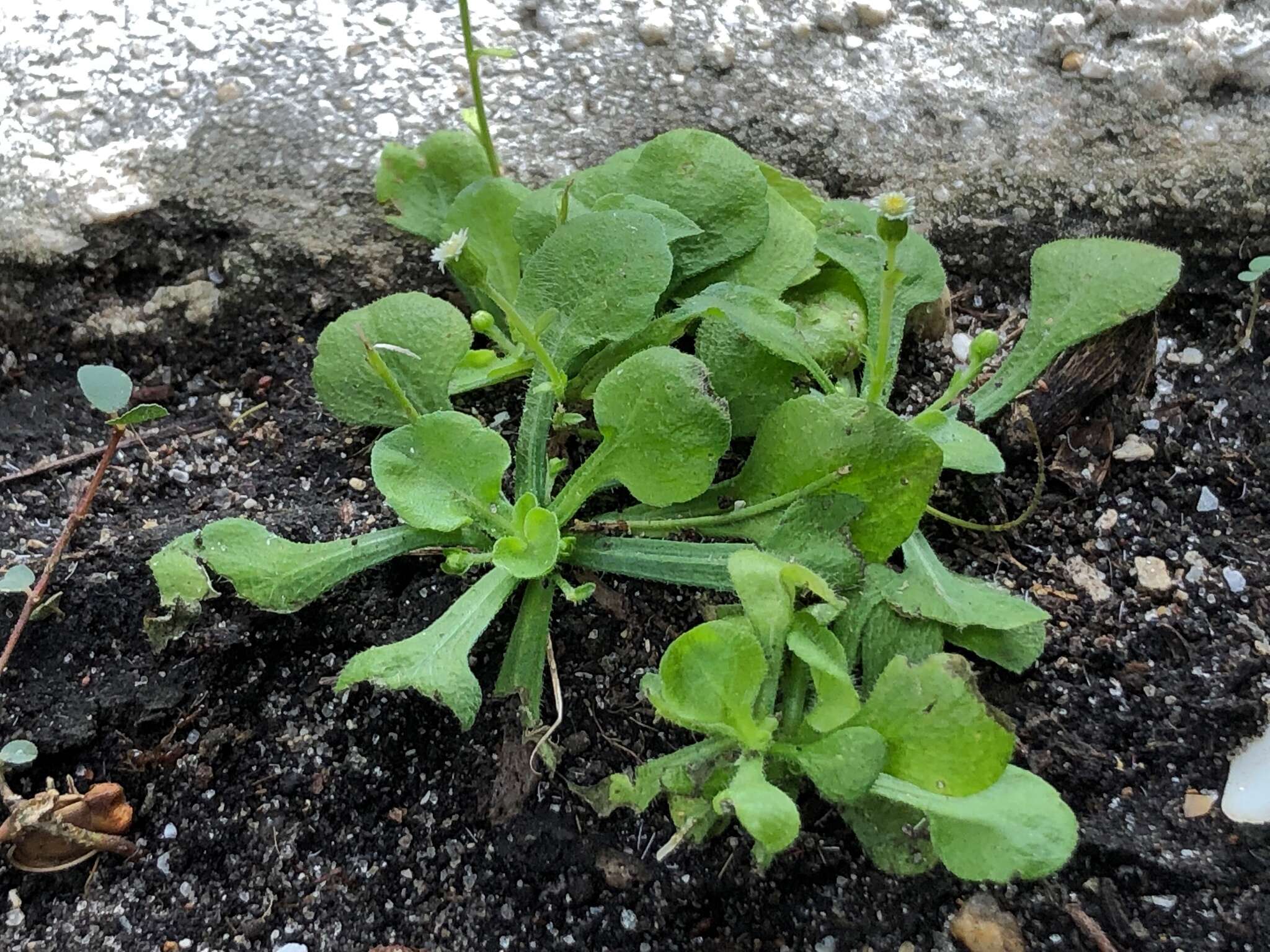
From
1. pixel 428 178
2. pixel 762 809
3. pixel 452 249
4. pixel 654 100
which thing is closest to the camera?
pixel 762 809

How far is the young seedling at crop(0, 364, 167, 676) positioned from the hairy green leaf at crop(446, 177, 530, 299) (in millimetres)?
375

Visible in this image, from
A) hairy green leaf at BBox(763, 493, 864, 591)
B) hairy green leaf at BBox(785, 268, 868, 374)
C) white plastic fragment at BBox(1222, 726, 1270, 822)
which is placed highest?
hairy green leaf at BBox(785, 268, 868, 374)

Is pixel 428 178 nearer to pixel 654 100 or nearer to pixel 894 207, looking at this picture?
pixel 654 100

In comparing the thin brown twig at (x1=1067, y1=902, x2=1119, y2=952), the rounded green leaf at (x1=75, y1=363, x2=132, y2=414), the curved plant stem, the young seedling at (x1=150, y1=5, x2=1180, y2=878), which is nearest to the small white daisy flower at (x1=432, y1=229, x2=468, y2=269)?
the young seedling at (x1=150, y1=5, x2=1180, y2=878)

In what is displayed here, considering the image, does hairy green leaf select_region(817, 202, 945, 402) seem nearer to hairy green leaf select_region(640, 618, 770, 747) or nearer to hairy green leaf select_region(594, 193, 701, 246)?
hairy green leaf select_region(594, 193, 701, 246)

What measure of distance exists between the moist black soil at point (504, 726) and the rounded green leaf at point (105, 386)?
0.11m

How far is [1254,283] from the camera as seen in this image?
1.20 meters

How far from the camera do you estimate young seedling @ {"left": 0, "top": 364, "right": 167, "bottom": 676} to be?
0.99m

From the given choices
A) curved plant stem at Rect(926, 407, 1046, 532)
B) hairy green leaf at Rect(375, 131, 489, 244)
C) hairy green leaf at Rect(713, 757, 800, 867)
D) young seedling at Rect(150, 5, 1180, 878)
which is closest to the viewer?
hairy green leaf at Rect(713, 757, 800, 867)

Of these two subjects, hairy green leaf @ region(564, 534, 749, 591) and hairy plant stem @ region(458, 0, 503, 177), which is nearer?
hairy green leaf @ region(564, 534, 749, 591)

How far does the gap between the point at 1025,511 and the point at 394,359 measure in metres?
0.69

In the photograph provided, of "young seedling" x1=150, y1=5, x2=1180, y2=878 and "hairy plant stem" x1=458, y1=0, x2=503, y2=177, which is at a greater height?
"hairy plant stem" x1=458, y1=0, x2=503, y2=177

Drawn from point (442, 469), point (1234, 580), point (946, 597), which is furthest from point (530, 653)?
point (1234, 580)

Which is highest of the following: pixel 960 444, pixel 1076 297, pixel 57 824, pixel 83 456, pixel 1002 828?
pixel 1076 297
